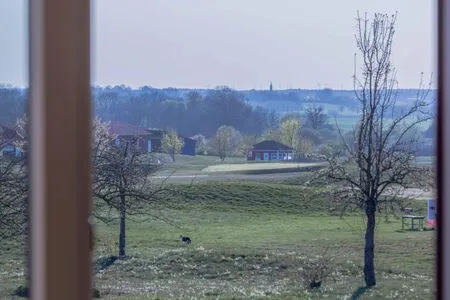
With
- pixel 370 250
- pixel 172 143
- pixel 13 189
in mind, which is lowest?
pixel 370 250

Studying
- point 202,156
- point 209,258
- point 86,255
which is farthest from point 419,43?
point 86,255

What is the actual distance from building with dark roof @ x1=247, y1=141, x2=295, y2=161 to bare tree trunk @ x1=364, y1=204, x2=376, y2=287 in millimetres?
262

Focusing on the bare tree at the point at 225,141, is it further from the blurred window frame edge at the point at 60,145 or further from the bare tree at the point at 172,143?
the blurred window frame edge at the point at 60,145

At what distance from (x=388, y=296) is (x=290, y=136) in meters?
0.49

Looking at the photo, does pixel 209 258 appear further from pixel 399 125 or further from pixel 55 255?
pixel 399 125

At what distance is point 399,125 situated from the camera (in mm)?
1610

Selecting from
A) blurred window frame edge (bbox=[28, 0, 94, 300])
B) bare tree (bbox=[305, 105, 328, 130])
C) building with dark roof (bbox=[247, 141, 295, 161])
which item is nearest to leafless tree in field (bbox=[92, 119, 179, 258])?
blurred window frame edge (bbox=[28, 0, 94, 300])

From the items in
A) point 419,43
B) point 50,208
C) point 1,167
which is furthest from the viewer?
point 419,43

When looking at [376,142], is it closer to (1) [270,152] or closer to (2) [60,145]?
(1) [270,152]

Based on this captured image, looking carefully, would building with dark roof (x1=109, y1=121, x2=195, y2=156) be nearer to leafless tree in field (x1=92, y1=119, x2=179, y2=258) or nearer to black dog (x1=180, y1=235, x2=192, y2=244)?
leafless tree in field (x1=92, y1=119, x2=179, y2=258)

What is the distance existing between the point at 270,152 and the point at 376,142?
11.4 inches

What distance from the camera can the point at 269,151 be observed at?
157 cm

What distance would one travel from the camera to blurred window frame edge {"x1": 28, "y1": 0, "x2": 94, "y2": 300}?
121cm

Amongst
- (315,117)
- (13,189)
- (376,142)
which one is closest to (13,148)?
(13,189)
